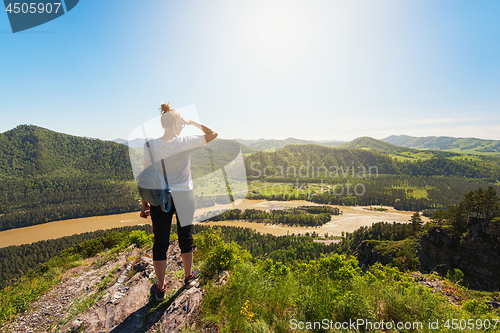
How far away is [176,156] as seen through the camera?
109 inches

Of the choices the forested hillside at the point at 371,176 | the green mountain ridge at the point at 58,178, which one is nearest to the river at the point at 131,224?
the green mountain ridge at the point at 58,178

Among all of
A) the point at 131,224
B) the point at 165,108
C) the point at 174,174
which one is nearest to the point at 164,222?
the point at 174,174

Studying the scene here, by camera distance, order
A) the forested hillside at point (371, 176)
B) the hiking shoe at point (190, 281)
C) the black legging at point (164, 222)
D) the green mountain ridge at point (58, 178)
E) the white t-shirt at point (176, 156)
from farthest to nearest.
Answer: the forested hillside at point (371, 176), the green mountain ridge at point (58, 178), the hiking shoe at point (190, 281), the black legging at point (164, 222), the white t-shirt at point (176, 156)

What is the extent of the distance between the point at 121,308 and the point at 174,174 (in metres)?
2.40

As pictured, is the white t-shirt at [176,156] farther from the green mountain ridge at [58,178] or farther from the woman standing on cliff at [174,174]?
the green mountain ridge at [58,178]

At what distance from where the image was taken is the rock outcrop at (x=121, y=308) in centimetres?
283

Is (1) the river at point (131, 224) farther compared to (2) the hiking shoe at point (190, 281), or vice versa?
(1) the river at point (131, 224)

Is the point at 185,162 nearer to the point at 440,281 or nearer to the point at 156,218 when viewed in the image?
the point at 156,218

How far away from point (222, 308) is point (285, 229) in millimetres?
74474

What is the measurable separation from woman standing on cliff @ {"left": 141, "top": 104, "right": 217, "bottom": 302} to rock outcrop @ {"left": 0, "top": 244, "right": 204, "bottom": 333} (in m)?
0.45

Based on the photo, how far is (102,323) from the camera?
9.75 feet

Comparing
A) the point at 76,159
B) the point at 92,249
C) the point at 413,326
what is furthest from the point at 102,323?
the point at 76,159

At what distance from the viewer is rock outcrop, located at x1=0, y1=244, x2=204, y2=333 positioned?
2.83m

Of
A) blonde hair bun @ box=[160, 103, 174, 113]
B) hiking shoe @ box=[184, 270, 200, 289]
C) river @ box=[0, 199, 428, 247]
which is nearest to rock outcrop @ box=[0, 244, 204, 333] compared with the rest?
hiking shoe @ box=[184, 270, 200, 289]
